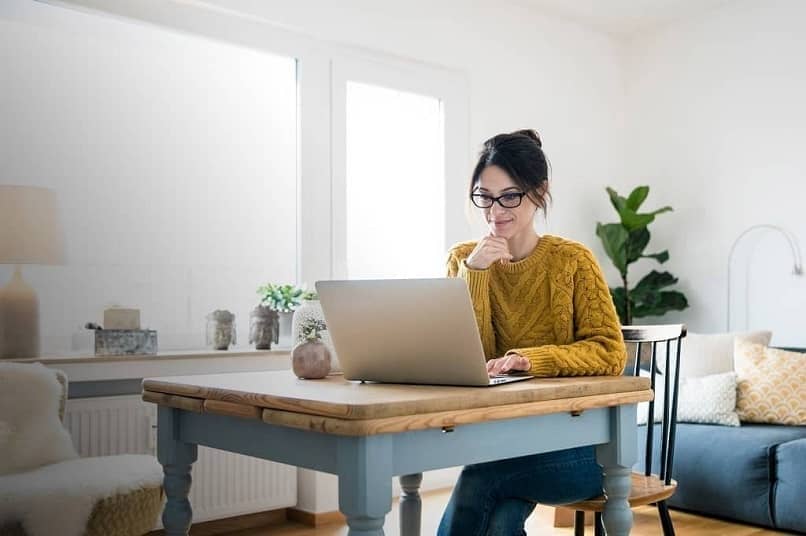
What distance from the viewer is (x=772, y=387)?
3.82 meters

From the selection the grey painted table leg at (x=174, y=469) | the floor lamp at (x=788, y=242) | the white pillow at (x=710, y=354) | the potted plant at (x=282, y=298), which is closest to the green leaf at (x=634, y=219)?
the floor lamp at (x=788, y=242)

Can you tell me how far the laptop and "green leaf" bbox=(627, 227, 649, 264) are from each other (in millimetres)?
3328

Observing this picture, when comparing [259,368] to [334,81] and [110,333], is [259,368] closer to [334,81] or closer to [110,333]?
[110,333]

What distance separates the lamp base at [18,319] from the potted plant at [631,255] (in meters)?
3.07

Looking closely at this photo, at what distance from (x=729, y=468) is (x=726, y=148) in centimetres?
199

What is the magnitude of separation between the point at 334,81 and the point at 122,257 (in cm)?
124

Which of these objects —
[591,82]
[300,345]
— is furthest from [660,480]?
[591,82]

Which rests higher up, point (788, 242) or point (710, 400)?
point (788, 242)

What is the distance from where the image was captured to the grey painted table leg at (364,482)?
1.41 metres

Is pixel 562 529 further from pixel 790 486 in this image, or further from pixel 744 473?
pixel 790 486

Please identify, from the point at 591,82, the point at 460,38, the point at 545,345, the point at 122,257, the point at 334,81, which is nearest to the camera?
the point at 545,345

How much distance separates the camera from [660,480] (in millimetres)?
2547

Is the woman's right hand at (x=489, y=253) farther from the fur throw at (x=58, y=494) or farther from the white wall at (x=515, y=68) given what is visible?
the white wall at (x=515, y=68)

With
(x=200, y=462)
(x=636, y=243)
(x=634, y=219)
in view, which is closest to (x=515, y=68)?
(x=634, y=219)
